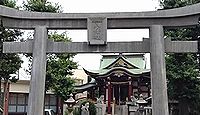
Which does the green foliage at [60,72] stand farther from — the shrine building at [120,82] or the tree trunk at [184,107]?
the tree trunk at [184,107]

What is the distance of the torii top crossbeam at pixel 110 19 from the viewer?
33.9ft

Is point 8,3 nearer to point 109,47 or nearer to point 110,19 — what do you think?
point 110,19

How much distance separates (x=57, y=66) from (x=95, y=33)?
9355 mm

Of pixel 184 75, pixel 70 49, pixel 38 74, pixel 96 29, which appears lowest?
pixel 38 74

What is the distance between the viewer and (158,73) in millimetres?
9891

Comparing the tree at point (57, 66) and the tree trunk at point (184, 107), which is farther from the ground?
the tree at point (57, 66)

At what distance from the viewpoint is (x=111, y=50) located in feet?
33.9

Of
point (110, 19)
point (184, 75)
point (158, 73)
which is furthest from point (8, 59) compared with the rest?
→ point (184, 75)

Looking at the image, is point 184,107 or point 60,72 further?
point 60,72

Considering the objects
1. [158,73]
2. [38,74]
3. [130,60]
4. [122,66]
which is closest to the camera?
[158,73]

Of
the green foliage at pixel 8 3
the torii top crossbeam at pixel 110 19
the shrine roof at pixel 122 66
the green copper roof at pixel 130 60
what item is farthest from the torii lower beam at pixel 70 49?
the green copper roof at pixel 130 60

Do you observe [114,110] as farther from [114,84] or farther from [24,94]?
[24,94]

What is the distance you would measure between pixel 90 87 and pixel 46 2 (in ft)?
41.5

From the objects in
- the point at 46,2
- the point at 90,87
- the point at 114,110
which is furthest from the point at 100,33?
the point at 90,87
